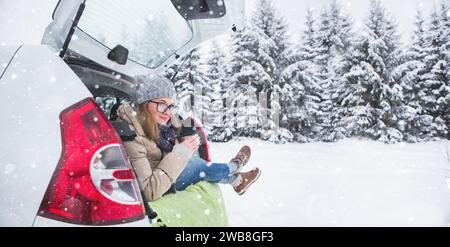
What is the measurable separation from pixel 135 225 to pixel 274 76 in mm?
20471

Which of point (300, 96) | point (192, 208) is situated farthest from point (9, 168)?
point (300, 96)

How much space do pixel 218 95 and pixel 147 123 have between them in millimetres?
19665

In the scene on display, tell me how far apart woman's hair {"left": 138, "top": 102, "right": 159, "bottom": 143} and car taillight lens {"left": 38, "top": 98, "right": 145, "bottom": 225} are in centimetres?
101

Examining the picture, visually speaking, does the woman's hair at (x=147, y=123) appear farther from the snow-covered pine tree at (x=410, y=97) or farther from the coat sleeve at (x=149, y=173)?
the snow-covered pine tree at (x=410, y=97)

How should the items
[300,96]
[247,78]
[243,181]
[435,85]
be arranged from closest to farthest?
1. [243,181]
2. [247,78]
3. [300,96]
4. [435,85]

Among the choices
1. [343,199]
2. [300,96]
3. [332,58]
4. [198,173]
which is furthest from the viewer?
[332,58]

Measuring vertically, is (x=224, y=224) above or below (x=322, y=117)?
above

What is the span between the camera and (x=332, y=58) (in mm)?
22859

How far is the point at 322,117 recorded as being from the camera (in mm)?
21812

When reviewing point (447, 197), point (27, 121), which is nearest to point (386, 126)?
point (447, 197)

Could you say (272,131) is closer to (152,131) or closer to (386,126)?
(386,126)

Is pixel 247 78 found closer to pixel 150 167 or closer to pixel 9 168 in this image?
pixel 150 167

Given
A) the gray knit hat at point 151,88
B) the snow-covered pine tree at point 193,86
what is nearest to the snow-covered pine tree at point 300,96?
the snow-covered pine tree at point 193,86

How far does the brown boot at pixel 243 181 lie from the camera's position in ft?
10.2
